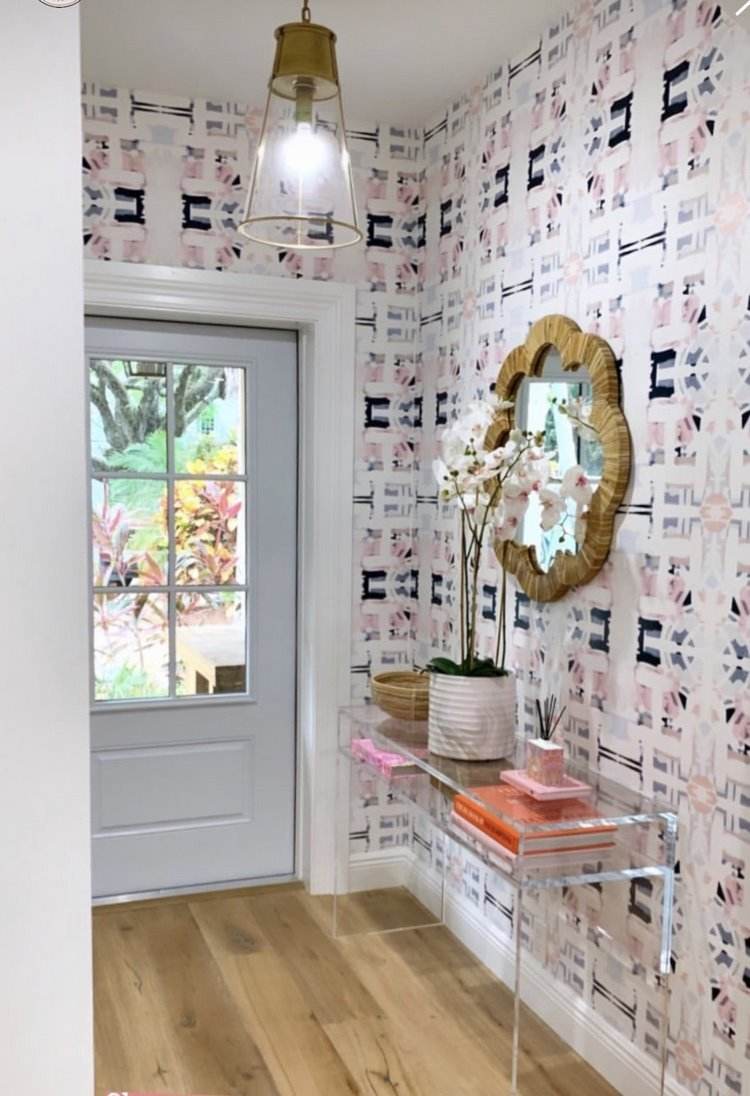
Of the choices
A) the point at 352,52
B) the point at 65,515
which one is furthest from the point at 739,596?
the point at 352,52

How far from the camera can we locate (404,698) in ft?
8.81

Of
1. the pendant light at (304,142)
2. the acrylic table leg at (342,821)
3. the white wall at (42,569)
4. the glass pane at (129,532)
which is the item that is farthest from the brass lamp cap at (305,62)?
the acrylic table leg at (342,821)

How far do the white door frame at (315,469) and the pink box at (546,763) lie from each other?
1223 mm

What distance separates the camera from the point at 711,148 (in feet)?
6.31

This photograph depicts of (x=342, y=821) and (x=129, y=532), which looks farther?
(x=342, y=821)

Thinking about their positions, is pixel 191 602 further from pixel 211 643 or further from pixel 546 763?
pixel 546 763

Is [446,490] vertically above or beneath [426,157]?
beneath

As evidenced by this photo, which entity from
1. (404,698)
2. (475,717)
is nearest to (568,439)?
(475,717)

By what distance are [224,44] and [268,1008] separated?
8.39 ft

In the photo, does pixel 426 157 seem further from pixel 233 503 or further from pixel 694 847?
pixel 694 847

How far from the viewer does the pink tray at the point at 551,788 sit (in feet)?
6.79

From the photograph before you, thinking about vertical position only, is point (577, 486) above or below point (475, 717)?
above

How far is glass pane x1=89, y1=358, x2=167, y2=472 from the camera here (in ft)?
10.2

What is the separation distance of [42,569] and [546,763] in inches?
47.2
